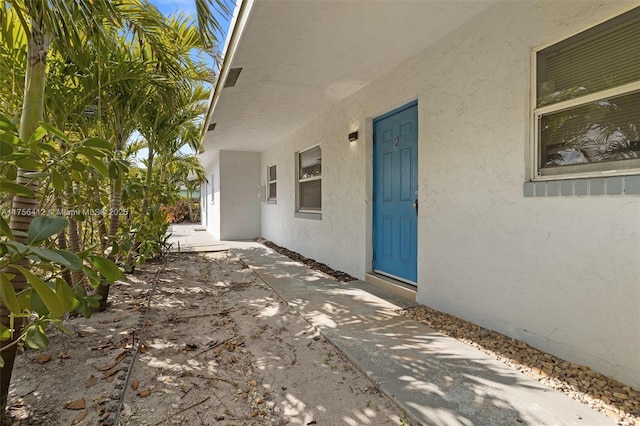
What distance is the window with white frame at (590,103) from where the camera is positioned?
2104 mm

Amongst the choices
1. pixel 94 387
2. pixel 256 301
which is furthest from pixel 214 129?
pixel 94 387

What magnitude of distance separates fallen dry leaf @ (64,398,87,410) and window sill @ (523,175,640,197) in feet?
10.7

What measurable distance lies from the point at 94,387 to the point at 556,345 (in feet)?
10.3

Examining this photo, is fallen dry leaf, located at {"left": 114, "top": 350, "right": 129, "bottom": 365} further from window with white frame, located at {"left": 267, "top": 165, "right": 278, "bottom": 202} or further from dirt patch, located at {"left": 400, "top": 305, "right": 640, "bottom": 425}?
window with white frame, located at {"left": 267, "top": 165, "right": 278, "bottom": 202}

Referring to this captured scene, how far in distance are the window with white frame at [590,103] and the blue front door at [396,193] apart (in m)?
1.49

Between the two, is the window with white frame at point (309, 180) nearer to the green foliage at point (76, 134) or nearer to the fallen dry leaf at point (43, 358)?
the green foliage at point (76, 134)

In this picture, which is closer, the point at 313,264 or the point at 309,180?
the point at 313,264

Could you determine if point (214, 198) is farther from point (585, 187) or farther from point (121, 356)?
point (585, 187)

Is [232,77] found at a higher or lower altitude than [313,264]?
higher

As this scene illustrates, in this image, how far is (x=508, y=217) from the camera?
2727 millimetres

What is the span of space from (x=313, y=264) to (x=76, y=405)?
441 centimetres

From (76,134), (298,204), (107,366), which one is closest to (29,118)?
(107,366)

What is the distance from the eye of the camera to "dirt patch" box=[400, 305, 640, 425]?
188 cm

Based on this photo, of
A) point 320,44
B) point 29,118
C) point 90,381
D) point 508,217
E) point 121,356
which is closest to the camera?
point 29,118
